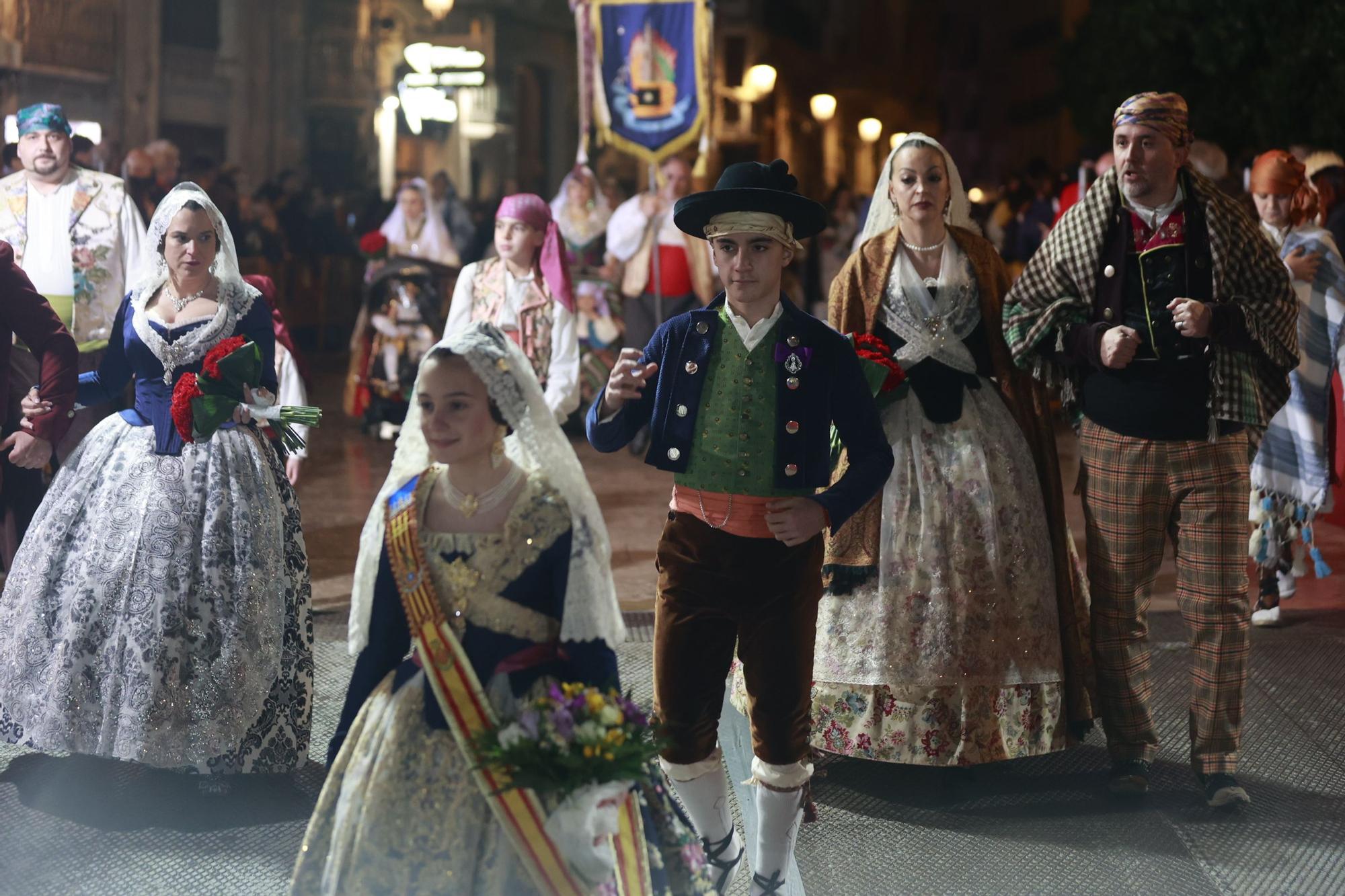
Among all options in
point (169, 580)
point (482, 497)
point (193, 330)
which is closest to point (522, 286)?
point (193, 330)

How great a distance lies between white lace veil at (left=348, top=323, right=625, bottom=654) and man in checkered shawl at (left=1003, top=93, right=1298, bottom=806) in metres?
1.81

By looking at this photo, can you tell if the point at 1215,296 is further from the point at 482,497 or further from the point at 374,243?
the point at 374,243

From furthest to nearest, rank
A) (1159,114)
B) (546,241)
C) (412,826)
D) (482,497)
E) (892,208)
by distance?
(546,241) < (892,208) < (1159,114) < (482,497) < (412,826)

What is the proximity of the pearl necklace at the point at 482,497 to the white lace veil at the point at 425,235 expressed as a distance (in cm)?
975

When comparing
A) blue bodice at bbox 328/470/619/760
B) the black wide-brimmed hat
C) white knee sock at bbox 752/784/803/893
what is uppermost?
the black wide-brimmed hat

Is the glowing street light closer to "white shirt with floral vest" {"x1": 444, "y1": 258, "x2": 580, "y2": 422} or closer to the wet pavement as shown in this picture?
"white shirt with floral vest" {"x1": 444, "y1": 258, "x2": 580, "y2": 422}

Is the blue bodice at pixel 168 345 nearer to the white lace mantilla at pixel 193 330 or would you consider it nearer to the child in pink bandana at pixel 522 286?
the white lace mantilla at pixel 193 330

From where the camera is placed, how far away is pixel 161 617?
13.8 ft

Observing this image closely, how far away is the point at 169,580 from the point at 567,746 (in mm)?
1943

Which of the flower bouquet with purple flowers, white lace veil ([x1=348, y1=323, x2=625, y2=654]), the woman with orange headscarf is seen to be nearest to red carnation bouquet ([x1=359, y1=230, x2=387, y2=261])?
the woman with orange headscarf

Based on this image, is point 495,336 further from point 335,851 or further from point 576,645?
point 335,851

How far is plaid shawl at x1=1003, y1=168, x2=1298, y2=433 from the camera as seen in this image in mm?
4168

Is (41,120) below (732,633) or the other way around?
the other way around

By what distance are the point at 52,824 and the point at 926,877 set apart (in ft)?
7.55
